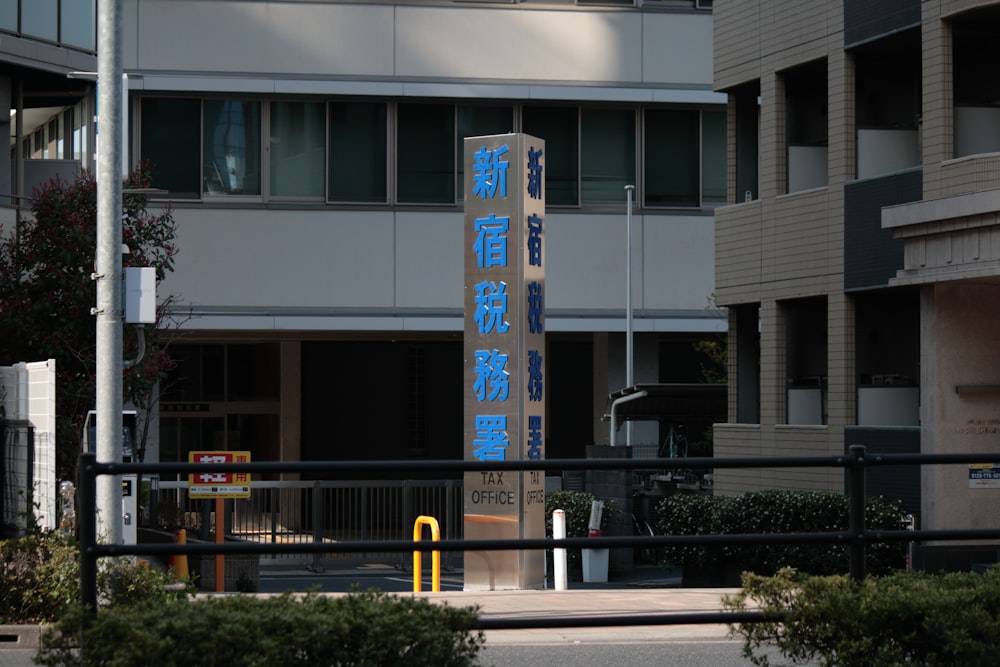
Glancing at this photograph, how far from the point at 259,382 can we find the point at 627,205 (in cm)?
1099

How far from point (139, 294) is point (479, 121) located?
21237 mm

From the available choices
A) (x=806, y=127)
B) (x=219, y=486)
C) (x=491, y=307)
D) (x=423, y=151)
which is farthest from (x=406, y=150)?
(x=491, y=307)

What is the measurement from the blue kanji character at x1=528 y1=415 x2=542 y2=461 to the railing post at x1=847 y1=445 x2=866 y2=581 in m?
12.5

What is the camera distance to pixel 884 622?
659 cm

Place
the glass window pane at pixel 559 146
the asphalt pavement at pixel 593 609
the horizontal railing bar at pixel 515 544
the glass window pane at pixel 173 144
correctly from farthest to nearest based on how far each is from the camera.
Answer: the glass window pane at pixel 559 146 → the glass window pane at pixel 173 144 → the asphalt pavement at pixel 593 609 → the horizontal railing bar at pixel 515 544

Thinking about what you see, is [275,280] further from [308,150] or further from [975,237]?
[975,237]

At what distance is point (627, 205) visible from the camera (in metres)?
34.2

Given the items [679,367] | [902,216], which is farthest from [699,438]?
[902,216]

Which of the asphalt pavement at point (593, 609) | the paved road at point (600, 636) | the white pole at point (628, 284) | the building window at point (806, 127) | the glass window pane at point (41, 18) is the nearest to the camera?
the paved road at point (600, 636)

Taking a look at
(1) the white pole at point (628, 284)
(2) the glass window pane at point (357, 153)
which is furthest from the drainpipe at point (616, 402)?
(2) the glass window pane at point (357, 153)

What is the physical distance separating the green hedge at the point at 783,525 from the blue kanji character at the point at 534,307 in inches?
144

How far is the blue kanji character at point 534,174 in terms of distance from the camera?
64.6 ft

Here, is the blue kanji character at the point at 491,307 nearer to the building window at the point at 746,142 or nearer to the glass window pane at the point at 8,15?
the building window at the point at 746,142

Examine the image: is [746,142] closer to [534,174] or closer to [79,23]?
[534,174]
